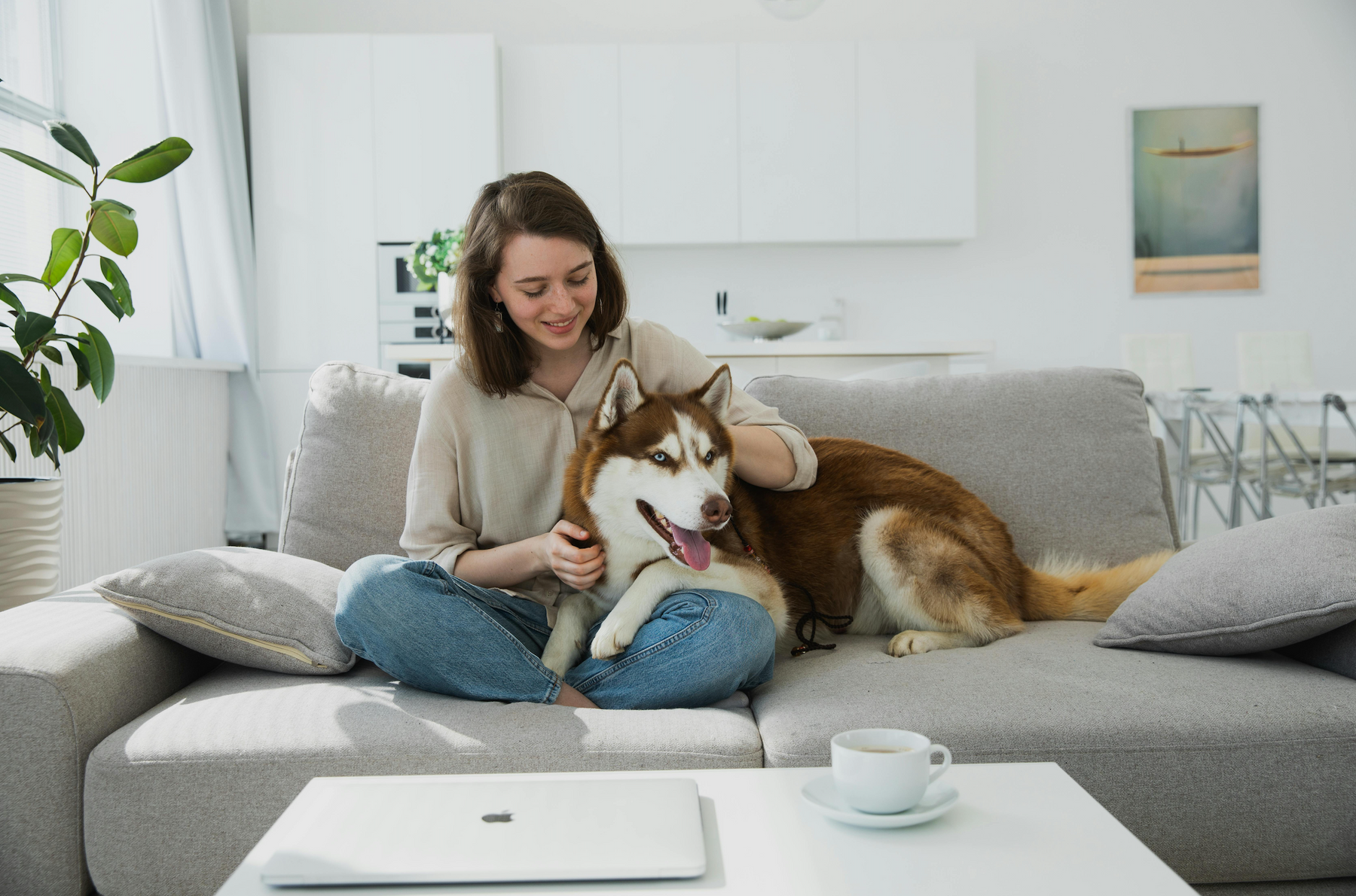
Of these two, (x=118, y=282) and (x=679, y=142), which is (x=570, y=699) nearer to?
(x=118, y=282)

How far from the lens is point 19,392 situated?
1.59 m

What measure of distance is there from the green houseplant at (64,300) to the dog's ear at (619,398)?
0.98 m

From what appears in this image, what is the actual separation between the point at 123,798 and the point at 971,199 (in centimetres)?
449

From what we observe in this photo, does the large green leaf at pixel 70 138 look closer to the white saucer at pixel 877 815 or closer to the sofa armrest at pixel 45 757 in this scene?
the sofa armrest at pixel 45 757

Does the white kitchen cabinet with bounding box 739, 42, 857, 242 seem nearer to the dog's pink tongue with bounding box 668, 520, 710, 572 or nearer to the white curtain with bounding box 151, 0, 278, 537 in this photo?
the white curtain with bounding box 151, 0, 278, 537

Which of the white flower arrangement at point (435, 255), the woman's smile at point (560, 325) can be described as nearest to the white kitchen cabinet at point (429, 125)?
the white flower arrangement at point (435, 255)

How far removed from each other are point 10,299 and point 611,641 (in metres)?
1.31

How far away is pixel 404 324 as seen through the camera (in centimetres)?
458

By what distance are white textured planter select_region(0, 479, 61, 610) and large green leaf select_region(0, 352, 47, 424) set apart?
284mm

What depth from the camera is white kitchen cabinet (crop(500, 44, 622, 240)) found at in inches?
186

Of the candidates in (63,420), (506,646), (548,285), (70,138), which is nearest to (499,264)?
(548,285)

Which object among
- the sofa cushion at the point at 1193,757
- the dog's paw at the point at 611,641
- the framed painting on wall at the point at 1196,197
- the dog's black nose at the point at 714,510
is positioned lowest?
the sofa cushion at the point at 1193,757

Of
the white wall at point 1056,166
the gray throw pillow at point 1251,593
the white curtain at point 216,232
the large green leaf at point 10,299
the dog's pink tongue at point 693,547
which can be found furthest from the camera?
the white wall at point 1056,166

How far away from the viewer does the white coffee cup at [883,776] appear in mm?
772
